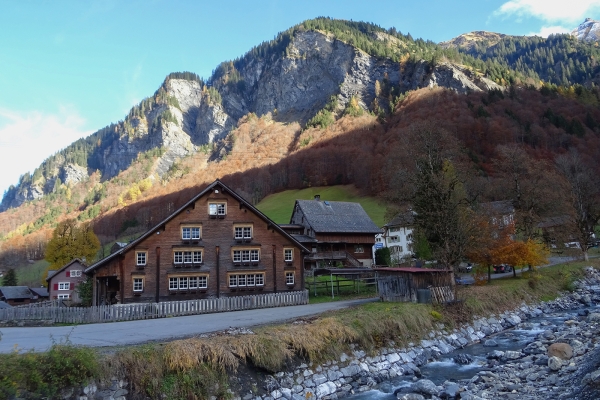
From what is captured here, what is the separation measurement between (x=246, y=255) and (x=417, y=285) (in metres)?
16.7

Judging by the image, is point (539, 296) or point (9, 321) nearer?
point (9, 321)

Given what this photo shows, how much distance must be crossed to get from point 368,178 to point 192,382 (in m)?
113

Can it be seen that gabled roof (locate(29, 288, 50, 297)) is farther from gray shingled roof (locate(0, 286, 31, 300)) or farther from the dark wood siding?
the dark wood siding

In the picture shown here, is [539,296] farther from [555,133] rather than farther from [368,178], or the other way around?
[555,133]

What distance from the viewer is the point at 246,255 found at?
40.9m

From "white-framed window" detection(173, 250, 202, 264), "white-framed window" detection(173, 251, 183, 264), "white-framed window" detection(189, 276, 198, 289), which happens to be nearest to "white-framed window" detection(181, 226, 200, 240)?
"white-framed window" detection(173, 250, 202, 264)

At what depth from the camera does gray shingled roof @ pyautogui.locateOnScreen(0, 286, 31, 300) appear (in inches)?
2931

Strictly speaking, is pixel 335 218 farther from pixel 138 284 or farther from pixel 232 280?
pixel 138 284

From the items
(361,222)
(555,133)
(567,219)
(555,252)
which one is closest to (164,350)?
(361,222)

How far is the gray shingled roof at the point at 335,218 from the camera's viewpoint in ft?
200

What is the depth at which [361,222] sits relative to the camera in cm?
6444

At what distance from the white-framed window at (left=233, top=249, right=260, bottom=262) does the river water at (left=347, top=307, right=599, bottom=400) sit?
68.4 ft

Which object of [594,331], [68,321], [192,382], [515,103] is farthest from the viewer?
[515,103]

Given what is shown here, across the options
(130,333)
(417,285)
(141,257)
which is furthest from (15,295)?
(417,285)
